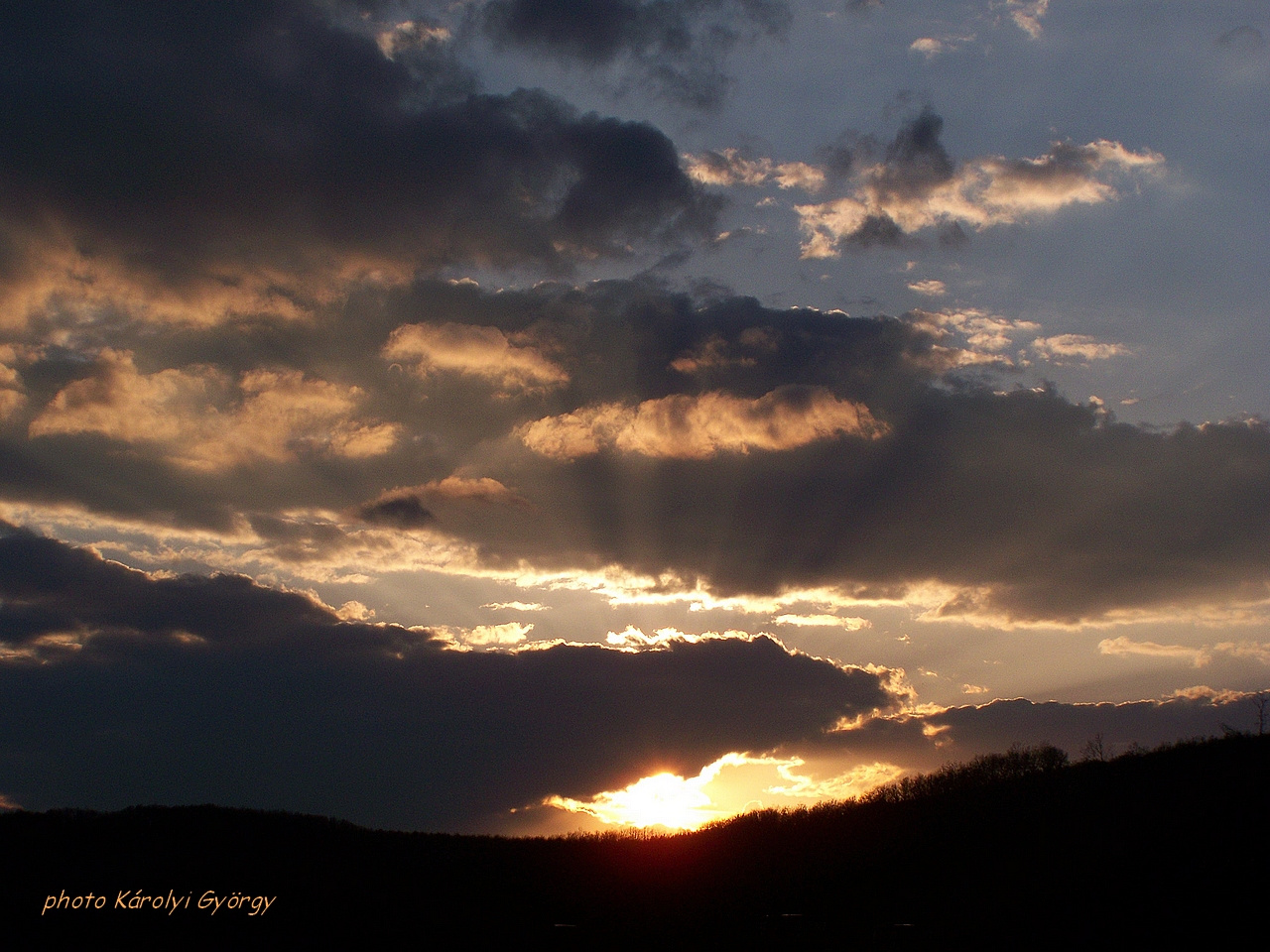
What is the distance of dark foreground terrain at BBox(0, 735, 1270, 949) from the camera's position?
38.6 metres

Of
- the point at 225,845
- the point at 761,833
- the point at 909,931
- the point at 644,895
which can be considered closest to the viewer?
the point at 909,931

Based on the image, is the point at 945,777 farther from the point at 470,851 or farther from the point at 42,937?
the point at 42,937

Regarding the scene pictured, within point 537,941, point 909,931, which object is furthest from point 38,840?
point 909,931

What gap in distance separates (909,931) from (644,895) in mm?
16279

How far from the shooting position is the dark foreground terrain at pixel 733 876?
38.6 m

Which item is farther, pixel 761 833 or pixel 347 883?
pixel 761 833

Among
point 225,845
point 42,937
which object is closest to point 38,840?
point 225,845

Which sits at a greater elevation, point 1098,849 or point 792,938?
point 1098,849

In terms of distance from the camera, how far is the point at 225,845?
6197 centimetres

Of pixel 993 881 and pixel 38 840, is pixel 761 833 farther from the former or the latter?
pixel 38 840

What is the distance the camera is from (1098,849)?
1709 inches

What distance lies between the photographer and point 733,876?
54438mm

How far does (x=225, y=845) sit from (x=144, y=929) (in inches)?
619

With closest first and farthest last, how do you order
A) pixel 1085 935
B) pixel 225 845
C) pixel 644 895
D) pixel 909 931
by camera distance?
pixel 1085 935, pixel 909 931, pixel 644 895, pixel 225 845
